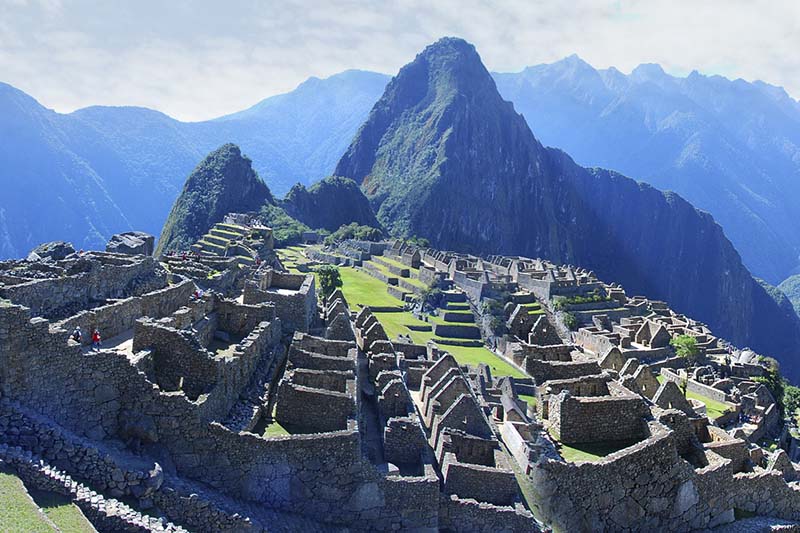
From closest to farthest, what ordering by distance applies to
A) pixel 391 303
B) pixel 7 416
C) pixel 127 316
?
pixel 7 416 < pixel 127 316 < pixel 391 303

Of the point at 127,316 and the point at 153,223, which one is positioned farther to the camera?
the point at 153,223

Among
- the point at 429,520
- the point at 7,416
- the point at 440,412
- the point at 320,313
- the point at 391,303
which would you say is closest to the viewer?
the point at 7,416

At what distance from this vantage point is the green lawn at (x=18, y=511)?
34.5 ft

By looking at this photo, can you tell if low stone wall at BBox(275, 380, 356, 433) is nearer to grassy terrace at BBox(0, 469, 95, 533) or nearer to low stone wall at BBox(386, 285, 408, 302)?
grassy terrace at BBox(0, 469, 95, 533)

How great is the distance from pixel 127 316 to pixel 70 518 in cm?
937

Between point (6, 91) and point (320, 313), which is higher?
point (6, 91)

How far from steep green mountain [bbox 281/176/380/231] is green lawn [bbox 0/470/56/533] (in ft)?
501

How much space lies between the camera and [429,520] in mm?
18047

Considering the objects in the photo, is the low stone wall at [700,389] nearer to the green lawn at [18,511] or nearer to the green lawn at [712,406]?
the green lawn at [712,406]

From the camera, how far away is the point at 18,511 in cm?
1090

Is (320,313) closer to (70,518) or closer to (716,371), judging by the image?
(70,518)

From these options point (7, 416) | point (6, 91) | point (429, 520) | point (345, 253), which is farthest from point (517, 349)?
point (6, 91)

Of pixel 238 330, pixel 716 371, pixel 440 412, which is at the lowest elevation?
pixel 716 371

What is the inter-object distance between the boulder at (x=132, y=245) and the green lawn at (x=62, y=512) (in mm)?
26165
